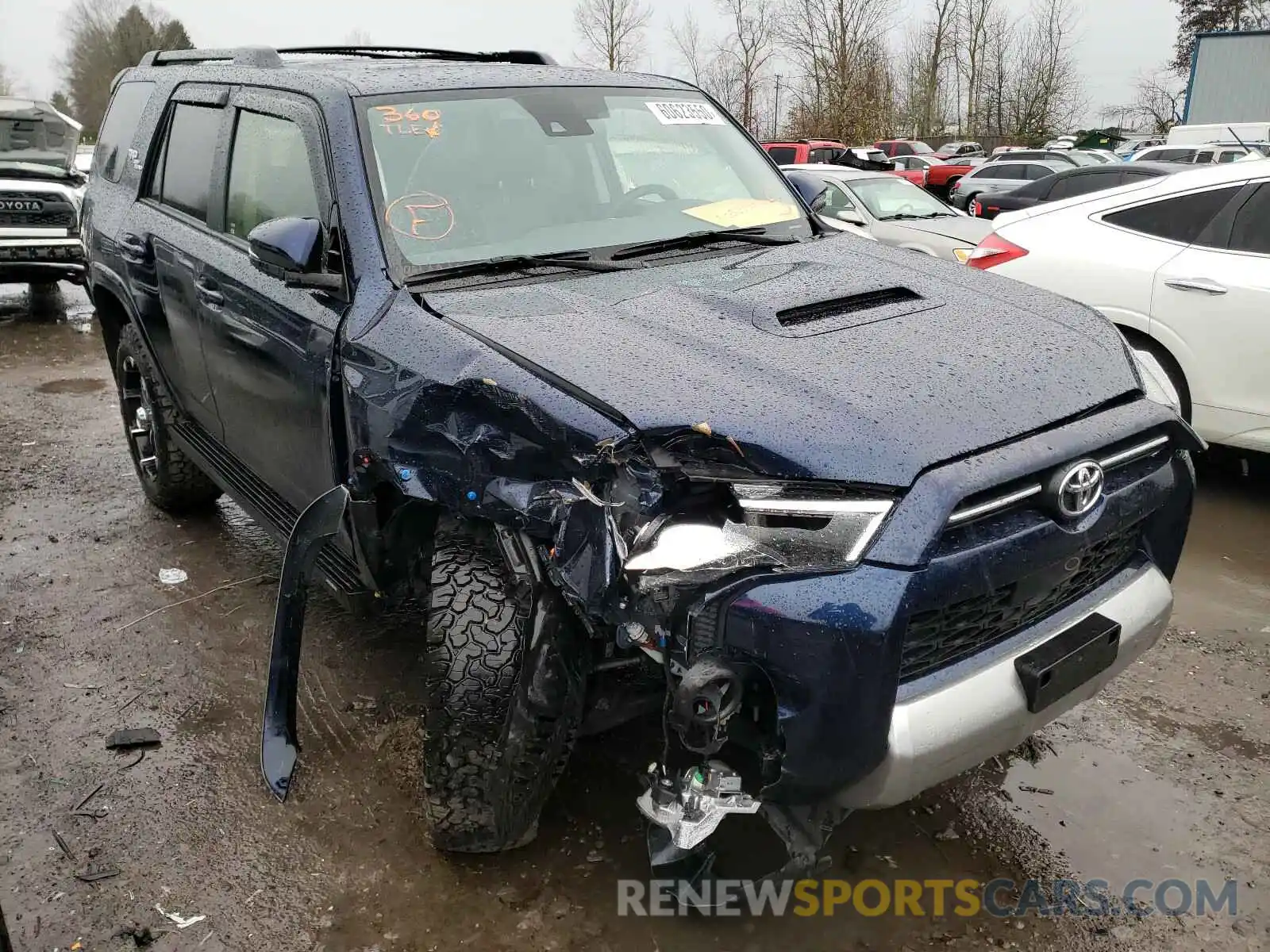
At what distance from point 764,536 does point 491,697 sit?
2.75 ft

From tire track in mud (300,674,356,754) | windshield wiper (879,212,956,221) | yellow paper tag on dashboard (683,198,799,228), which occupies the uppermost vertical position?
yellow paper tag on dashboard (683,198,799,228)

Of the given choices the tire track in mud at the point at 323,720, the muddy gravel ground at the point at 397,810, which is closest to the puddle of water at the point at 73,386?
the muddy gravel ground at the point at 397,810

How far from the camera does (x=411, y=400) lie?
8.15 ft

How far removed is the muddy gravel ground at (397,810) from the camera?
244 centimetres

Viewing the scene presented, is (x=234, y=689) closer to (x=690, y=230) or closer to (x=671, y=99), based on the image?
(x=690, y=230)

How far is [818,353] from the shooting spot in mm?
2318

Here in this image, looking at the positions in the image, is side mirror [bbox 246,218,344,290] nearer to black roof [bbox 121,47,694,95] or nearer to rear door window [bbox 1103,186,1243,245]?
black roof [bbox 121,47,694,95]

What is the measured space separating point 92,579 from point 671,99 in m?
3.07

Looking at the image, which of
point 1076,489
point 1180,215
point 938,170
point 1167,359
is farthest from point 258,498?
point 938,170

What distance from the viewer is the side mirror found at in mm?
2758

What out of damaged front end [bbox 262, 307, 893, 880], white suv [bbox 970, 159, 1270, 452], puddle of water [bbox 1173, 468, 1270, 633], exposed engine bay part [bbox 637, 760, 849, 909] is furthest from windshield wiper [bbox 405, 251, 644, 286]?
white suv [bbox 970, 159, 1270, 452]

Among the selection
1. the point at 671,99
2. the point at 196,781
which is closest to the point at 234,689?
the point at 196,781

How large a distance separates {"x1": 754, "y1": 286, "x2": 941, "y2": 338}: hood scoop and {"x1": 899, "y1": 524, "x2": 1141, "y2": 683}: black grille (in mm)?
730

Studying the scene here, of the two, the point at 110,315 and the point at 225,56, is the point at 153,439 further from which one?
the point at 225,56
